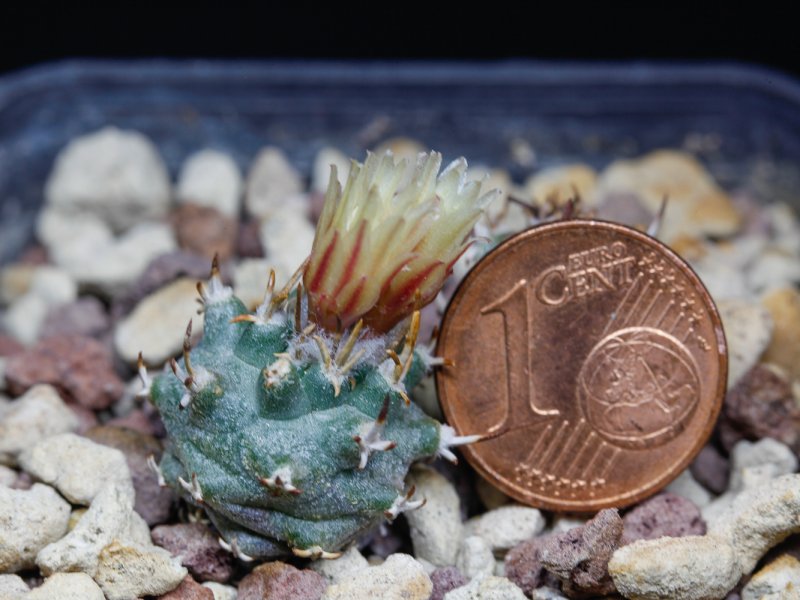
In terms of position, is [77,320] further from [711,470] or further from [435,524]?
[711,470]

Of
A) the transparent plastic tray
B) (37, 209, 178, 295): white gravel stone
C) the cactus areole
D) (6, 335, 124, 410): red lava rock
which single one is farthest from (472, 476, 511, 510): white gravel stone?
the transparent plastic tray

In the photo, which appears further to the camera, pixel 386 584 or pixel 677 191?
pixel 677 191

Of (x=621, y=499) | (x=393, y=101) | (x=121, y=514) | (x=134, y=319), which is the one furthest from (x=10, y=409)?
(x=393, y=101)

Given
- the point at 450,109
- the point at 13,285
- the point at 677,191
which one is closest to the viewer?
the point at 13,285

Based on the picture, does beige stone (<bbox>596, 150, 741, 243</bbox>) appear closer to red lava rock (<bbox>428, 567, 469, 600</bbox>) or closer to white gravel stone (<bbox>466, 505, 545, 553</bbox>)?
white gravel stone (<bbox>466, 505, 545, 553</bbox>)

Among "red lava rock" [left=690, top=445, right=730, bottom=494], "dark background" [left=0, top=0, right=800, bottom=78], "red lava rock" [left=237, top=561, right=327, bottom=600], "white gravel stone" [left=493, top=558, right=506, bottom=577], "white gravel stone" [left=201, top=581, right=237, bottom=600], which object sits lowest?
"white gravel stone" [left=201, top=581, right=237, bottom=600]

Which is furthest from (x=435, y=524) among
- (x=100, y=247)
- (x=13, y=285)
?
(x=13, y=285)

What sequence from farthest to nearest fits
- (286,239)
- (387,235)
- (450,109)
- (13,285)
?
(450,109) → (13,285) → (286,239) → (387,235)
